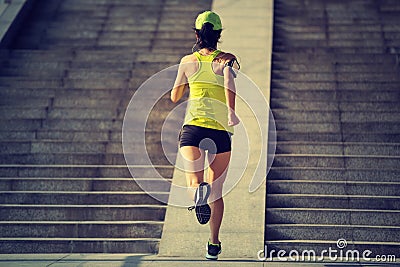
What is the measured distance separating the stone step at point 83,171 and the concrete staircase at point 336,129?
134 centimetres

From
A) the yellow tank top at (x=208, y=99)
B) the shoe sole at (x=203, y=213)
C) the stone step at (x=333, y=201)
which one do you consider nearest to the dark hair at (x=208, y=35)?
the yellow tank top at (x=208, y=99)

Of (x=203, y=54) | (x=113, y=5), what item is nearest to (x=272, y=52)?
(x=113, y=5)

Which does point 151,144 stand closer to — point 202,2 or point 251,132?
point 251,132

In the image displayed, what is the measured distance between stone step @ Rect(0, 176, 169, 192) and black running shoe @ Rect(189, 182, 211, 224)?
8.42 feet

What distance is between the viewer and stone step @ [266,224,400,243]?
8727 millimetres

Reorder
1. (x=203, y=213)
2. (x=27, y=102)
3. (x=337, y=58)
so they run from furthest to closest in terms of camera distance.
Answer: (x=337, y=58)
(x=27, y=102)
(x=203, y=213)

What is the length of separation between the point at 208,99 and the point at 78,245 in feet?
7.96

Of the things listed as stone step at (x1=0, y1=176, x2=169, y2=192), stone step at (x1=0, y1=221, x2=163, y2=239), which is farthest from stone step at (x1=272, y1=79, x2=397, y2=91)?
stone step at (x1=0, y1=221, x2=163, y2=239)

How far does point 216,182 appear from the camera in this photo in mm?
7469

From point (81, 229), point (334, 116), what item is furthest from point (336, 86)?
point (81, 229)

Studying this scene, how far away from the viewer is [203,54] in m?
7.47

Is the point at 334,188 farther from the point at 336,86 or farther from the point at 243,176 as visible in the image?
the point at 336,86

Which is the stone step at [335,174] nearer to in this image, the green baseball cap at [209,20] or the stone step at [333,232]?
the stone step at [333,232]

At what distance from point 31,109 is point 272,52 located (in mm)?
3641
